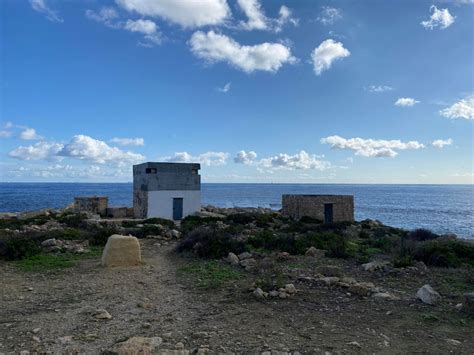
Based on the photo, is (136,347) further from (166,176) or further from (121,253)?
(166,176)

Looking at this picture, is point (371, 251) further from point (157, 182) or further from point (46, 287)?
point (157, 182)

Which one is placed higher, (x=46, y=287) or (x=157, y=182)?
(x=157, y=182)

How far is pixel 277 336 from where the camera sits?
5516 millimetres

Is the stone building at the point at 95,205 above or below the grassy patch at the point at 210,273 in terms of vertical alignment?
above

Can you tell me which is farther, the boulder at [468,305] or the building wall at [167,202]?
the building wall at [167,202]

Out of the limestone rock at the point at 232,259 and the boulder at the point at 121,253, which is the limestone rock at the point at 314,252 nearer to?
the limestone rock at the point at 232,259

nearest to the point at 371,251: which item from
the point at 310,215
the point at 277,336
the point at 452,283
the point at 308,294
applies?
the point at 452,283

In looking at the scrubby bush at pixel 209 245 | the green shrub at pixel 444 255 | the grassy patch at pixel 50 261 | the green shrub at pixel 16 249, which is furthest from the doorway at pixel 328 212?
the green shrub at pixel 16 249

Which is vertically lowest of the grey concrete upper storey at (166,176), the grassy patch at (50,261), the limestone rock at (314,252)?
the grassy patch at (50,261)

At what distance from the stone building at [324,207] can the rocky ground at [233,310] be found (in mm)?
17047

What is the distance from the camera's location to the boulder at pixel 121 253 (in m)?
10.3

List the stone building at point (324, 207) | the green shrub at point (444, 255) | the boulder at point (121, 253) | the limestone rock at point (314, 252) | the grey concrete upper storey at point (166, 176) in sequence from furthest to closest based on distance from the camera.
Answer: the stone building at point (324, 207), the grey concrete upper storey at point (166, 176), the limestone rock at point (314, 252), the green shrub at point (444, 255), the boulder at point (121, 253)

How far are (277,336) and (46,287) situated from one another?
541cm

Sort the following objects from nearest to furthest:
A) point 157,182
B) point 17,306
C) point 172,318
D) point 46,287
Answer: point 172,318
point 17,306
point 46,287
point 157,182
